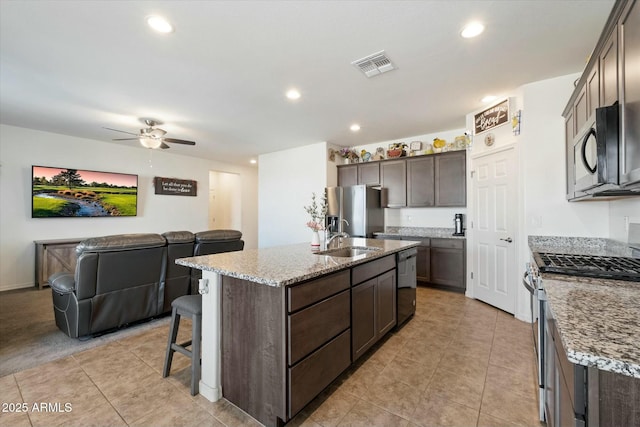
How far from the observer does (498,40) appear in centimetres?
228

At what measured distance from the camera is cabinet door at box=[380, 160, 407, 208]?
16.8 ft

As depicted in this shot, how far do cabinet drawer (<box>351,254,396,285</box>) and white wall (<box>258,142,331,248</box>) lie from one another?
120 inches

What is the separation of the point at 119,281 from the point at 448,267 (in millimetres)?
4410

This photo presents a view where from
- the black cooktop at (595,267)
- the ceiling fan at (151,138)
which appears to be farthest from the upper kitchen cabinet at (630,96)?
the ceiling fan at (151,138)

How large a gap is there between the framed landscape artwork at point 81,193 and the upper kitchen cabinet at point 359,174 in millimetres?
4413

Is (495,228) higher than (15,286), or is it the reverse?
(495,228)

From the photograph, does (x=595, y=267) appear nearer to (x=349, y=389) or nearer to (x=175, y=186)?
(x=349, y=389)

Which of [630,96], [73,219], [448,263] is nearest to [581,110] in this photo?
[630,96]

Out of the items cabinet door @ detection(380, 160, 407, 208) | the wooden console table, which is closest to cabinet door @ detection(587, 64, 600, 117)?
cabinet door @ detection(380, 160, 407, 208)

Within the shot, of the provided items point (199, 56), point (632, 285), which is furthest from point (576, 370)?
point (199, 56)

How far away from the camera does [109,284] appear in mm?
2773

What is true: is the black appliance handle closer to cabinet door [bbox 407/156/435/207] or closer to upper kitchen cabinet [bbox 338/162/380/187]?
cabinet door [bbox 407/156/435/207]

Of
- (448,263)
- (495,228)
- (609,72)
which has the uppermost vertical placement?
(609,72)

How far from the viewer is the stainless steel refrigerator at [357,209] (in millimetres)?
5039
